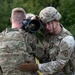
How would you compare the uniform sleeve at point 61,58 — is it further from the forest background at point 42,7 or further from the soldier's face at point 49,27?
the forest background at point 42,7

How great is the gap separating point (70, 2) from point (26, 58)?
18.4 metres

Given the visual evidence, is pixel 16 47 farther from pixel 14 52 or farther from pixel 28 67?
pixel 28 67

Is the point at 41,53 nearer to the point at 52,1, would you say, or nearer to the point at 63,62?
the point at 63,62

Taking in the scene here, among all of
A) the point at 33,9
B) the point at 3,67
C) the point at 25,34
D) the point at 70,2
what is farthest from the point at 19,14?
the point at 33,9

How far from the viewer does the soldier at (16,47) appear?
18.6 ft

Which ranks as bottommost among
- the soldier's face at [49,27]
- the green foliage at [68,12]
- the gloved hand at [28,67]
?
the gloved hand at [28,67]

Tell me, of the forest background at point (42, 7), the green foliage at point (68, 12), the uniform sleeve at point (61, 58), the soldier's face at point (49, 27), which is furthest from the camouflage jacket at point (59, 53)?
the green foliage at point (68, 12)

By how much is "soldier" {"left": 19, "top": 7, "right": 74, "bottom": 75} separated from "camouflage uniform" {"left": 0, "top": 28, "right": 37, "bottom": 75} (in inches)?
3.6

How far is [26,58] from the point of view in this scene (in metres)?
5.69

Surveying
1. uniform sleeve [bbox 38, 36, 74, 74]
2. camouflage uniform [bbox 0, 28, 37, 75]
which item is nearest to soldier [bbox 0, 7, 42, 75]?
camouflage uniform [bbox 0, 28, 37, 75]

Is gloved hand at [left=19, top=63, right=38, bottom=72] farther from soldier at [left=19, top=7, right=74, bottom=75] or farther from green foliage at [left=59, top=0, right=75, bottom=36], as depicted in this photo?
green foliage at [left=59, top=0, right=75, bottom=36]

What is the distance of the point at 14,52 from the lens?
568 cm

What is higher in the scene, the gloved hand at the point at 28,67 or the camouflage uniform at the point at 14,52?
the camouflage uniform at the point at 14,52

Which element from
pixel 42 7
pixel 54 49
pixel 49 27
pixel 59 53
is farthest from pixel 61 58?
pixel 42 7
